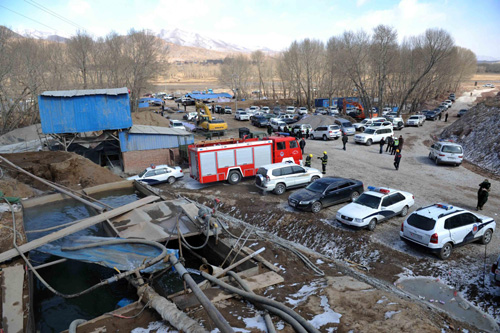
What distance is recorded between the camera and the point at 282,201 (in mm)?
17000

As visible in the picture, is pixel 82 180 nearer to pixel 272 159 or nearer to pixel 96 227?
pixel 96 227

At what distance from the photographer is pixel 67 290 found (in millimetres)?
10906

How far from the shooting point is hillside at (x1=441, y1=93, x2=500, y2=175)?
23.5 metres

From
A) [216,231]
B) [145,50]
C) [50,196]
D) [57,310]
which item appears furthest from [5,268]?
[145,50]

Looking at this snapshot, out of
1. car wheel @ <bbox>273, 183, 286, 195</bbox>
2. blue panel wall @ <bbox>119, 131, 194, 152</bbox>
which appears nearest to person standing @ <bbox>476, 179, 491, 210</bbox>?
car wheel @ <bbox>273, 183, 286, 195</bbox>

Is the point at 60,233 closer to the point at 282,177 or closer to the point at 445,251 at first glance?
the point at 282,177

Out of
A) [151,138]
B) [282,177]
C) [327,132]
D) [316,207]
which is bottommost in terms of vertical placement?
[316,207]

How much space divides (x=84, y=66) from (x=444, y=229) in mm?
57906

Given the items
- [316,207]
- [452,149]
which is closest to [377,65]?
[452,149]

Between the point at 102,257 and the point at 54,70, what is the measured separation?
2294 inches

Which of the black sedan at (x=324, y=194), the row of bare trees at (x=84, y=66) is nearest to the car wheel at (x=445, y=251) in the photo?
the black sedan at (x=324, y=194)

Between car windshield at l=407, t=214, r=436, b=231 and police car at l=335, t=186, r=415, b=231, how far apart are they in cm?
168

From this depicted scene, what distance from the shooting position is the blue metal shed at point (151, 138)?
25172 millimetres

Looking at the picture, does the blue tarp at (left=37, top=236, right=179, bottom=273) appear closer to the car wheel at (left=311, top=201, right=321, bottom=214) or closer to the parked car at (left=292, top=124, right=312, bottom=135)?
the car wheel at (left=311, top=201, right=321, bottom=214)
